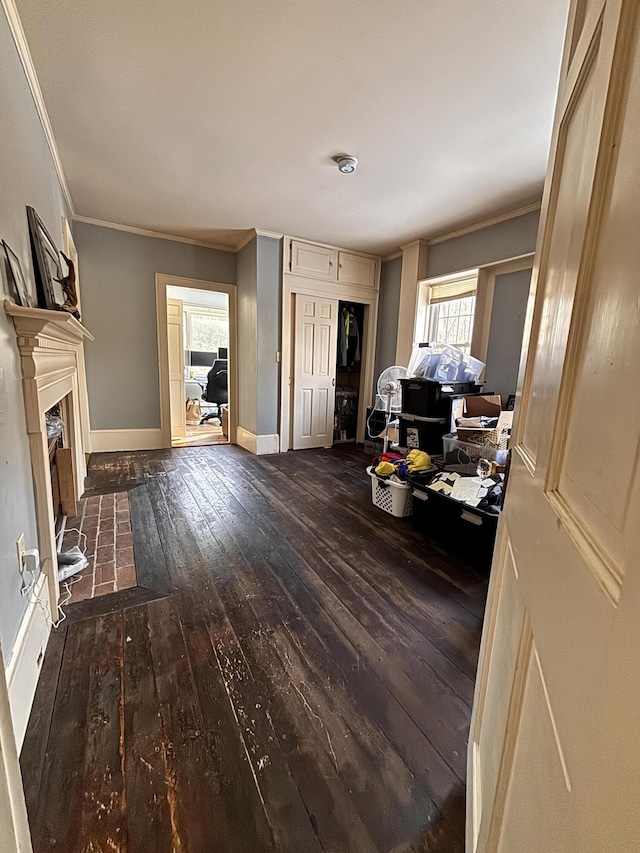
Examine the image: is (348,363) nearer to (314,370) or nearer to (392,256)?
(314,370)

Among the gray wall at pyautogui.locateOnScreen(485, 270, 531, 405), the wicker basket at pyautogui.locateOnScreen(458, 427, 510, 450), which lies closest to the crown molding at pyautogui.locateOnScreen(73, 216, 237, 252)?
the gray wall at pyautogui.locateOnScreen(485, 270, 531, 405)

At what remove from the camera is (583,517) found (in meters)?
0.40

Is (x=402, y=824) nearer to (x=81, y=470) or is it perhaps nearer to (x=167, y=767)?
(x=167, y=767)

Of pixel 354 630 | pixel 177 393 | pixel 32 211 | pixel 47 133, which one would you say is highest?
pixel 47 133

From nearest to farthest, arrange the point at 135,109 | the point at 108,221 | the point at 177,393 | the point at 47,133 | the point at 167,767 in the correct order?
the point at 167,767, the point at 135,109, the point at 47,133, the point at 108,221, the point at 177,393

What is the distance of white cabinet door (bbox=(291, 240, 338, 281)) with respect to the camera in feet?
13.9

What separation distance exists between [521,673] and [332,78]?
2486mm

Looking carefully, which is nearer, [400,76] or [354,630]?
[354,630]

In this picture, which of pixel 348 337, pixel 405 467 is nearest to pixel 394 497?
pixel 405 467

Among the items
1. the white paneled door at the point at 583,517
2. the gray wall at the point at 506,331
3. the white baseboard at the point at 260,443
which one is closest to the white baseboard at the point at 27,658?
the white paneled door at the point at 583,517

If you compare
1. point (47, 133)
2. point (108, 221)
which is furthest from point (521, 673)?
point (108, 221)

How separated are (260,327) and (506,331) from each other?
102 inches

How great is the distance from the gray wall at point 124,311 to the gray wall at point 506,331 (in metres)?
3.35

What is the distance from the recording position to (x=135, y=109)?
6.87 ft
